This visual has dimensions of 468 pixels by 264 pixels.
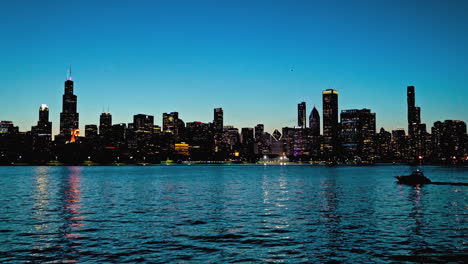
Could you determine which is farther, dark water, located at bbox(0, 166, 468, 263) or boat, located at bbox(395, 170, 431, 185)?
boat, located at bbox(395, 170, 431, 185)

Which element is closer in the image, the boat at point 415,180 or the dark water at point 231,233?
the dark water at point 231,233

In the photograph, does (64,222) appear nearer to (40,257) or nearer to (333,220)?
(40,257)

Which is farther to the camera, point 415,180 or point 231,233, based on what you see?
point 415,180

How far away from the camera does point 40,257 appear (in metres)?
24.5

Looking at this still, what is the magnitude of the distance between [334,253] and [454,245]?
8538 millimetres

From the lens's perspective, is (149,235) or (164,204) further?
(164,204)

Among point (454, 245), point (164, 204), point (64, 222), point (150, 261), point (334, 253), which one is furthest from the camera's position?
point (164, 204)

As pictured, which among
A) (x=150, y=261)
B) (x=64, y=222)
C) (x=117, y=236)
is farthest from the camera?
(x=64, y=222)

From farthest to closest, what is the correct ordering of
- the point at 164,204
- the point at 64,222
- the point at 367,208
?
the point at 164,204 → the point at 367,208 → the point at 64,222

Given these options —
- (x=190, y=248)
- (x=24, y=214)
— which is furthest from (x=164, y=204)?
(x=190, y=248)

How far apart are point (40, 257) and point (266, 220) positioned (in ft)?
67.8

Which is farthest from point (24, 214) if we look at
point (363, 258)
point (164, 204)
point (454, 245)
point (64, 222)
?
point (454, 245)

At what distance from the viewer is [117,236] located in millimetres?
31312

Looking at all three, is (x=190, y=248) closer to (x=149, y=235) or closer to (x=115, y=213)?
(x=149, y=235)
